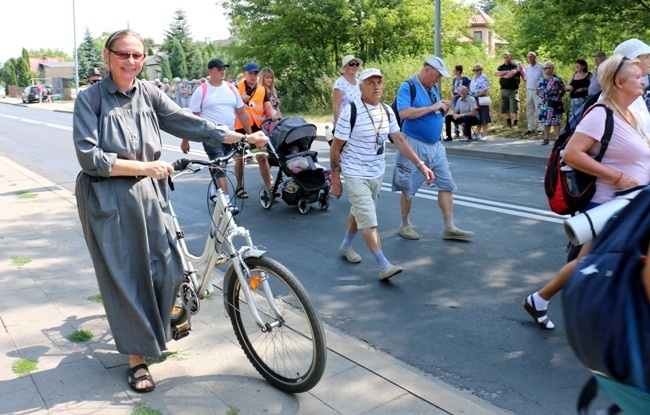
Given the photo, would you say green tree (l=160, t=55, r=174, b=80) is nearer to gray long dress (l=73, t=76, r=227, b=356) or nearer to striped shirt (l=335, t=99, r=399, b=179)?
striped shirt (l=335, t=99, r=399, b=179)

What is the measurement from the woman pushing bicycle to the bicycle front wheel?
0.43 meters

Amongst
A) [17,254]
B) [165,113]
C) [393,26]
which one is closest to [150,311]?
[165,113]

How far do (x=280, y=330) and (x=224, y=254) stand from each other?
0.57m

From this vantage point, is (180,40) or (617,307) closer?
(617,307)

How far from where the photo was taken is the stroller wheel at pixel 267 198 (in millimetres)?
9602

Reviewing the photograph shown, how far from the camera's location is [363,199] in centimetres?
622

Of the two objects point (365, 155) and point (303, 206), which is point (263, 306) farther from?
point (303, 206)

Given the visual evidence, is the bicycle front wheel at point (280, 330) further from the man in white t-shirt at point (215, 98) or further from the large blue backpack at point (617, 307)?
the man in white t-shirt at point (215, 98)

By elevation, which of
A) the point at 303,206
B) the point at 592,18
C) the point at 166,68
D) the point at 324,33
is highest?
the point at 166,68

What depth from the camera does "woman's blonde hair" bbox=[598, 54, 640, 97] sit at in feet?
Answer: 14.0

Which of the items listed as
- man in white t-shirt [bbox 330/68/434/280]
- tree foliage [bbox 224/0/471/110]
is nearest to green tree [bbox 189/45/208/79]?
tree foliage [bbox 224/0/471/110]

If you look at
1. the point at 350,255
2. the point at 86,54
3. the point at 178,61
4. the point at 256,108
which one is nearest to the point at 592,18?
the point at 256,108

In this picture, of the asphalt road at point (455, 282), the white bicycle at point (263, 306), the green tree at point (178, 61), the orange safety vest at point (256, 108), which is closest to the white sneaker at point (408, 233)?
the asphalt road at point (455, 282)

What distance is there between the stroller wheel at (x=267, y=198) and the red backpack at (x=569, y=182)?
5.32 meters
